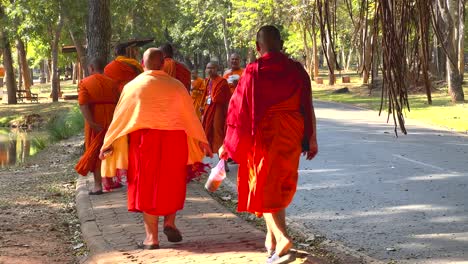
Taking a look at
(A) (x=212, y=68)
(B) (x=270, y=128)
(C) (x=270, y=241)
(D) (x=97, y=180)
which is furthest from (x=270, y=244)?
(A) (x=212, y=68)

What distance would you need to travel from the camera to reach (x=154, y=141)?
7059mm

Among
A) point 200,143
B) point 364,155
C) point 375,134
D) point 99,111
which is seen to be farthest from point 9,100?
point 200,143

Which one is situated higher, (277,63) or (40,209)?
(277,63)

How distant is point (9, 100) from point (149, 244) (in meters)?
37.8

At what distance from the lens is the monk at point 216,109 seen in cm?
1302

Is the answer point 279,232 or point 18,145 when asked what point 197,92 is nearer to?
point 279,232

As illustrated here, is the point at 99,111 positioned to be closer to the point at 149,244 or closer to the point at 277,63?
the point at 149,244

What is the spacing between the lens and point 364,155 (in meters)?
15.0

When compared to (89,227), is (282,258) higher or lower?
higher

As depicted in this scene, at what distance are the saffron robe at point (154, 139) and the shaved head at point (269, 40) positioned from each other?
1.17 meters

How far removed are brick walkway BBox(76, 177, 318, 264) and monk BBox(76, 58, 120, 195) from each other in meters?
0.53

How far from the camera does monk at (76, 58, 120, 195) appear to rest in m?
10.1

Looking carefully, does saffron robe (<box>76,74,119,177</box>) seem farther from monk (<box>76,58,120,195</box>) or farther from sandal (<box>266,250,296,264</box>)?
sandal (<box>266,250,296,264</box>)

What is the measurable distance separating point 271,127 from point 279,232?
2.73 feet
